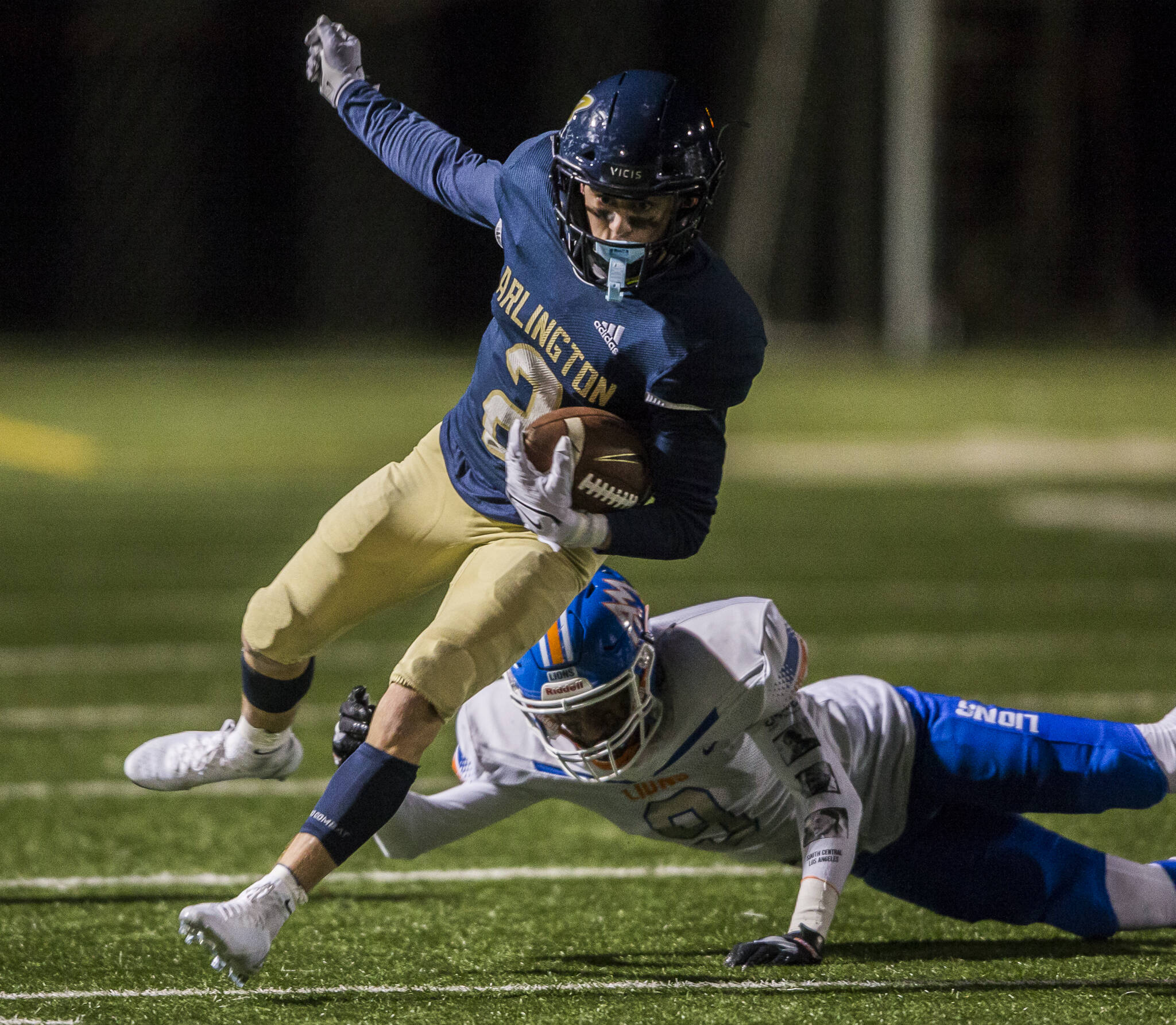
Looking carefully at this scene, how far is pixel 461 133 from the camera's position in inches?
691

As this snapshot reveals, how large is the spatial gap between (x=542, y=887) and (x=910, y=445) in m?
9.27

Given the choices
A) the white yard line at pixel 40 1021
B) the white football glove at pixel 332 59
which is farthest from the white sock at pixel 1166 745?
the white football glove at pixel 332 59

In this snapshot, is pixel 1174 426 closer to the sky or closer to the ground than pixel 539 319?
closer to the ground

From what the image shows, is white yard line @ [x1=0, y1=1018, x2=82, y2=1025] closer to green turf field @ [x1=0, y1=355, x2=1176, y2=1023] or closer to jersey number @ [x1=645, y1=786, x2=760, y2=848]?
green turf field @ [x1=0, y1=355, x2=1176, y2=1023]

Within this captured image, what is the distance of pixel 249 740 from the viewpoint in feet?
10.4

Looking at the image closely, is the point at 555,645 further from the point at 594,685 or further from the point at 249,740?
the point at 249,740

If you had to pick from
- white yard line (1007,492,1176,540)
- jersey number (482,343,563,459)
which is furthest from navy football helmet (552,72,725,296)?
white yard line (1007,492,1176,540)

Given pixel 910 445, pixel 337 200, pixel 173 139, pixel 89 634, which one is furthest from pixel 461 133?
pixel 89 634

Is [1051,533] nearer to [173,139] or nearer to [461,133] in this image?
A: [461,133]

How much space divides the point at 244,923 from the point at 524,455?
857 millimetres

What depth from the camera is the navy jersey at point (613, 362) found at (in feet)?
9.20

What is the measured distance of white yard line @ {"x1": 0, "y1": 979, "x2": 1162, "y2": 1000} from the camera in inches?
104

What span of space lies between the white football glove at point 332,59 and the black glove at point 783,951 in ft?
6.19

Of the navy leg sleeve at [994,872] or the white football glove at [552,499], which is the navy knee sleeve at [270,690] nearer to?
the white football glove at [552,499]
